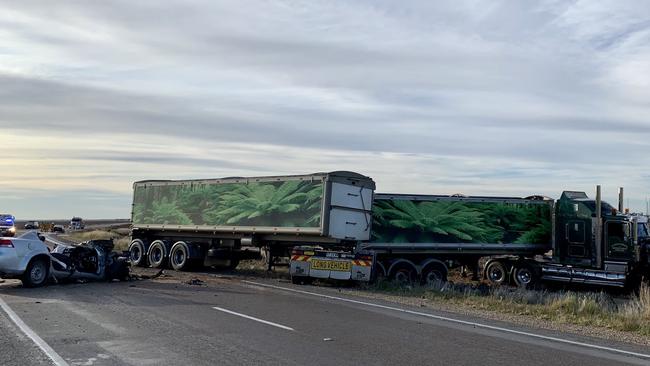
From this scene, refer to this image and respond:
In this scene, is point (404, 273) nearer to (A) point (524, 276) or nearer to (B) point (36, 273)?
(A) point (524, 276)

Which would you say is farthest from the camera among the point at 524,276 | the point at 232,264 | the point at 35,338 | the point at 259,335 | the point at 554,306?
the point at 232,264

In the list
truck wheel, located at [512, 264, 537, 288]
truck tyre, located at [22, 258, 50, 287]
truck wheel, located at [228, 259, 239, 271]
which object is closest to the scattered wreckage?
truck tyre, located at [22, 258, 50, 287]

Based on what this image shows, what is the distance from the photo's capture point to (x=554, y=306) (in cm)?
1495

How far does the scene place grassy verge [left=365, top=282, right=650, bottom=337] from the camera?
13141 mm

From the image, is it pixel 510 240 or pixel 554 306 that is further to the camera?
pixel 510 240

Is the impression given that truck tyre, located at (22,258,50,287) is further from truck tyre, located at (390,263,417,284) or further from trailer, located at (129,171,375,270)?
truck tyre, located at (390,263,417,284)

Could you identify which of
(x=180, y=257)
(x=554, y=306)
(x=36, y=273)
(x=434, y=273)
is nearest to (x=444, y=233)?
(x=434, y=273)

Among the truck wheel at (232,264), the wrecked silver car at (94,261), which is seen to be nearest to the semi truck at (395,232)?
the truck wheel at (232,264)

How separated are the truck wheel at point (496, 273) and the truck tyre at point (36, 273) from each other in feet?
50.8

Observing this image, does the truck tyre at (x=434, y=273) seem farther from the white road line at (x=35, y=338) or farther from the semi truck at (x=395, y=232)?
the white road line at (x=35, y=338)

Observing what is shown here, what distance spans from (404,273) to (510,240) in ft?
15.3

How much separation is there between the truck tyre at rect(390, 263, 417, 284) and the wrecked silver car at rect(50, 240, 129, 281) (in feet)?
28.1

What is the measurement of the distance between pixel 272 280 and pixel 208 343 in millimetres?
12292

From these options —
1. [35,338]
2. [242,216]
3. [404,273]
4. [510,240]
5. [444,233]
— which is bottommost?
[35,338]
